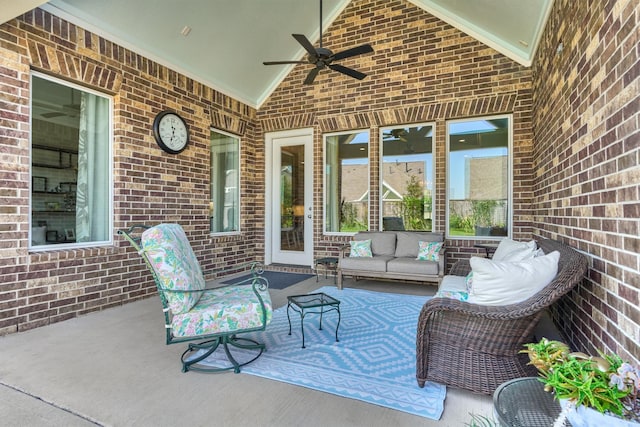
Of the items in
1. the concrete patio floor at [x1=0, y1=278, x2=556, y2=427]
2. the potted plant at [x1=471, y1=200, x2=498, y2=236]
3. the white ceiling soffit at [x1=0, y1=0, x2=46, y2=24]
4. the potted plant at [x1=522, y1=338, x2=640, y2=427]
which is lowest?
the concrete patio floor at [x1=0, y1=278, x2=556, y2=427]

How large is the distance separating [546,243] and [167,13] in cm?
496

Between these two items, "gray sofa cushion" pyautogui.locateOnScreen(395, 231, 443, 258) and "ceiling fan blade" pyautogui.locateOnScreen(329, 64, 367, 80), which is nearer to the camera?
"ceiling fan blade" pyautogui.locateOnScreen(329, 64, 367, 80)

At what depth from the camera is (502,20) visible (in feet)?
14.9

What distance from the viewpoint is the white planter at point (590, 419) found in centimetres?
95

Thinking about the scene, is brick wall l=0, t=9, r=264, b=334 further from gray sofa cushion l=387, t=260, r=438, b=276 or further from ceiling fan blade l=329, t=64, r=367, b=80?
gray sofa cushion l=387, t=260, r=438, b=276

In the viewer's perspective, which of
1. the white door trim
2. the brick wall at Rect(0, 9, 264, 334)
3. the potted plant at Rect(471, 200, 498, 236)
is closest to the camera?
the brick wall at Rect(0, 9, 264, 334)

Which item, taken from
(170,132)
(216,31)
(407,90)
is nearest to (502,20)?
(407,90)

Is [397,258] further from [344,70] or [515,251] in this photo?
[344,70]

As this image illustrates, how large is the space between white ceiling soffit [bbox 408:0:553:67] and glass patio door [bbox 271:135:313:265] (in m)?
2.96

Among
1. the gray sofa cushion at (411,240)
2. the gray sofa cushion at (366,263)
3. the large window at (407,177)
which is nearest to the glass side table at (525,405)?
the gray sofa cushion at (366,263)

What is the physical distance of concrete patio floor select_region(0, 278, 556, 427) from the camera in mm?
1953

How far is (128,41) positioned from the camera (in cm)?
440

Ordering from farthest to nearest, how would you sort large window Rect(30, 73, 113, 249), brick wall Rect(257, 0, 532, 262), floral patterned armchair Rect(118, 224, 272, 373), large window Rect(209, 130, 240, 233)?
large window Rect(209, 130, 240, 233) → brick wall Rect(257, 0, 532, 262) → large window Rect(30, 73, 113, 249) → floral patterned armchair Rect(118, 224, 272, 373)

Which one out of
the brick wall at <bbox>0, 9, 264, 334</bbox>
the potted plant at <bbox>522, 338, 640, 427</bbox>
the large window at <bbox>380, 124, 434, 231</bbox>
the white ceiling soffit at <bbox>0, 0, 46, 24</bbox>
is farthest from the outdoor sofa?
the white ceiling soffit at <bbox>0, 0, 46, 24</bbox>
